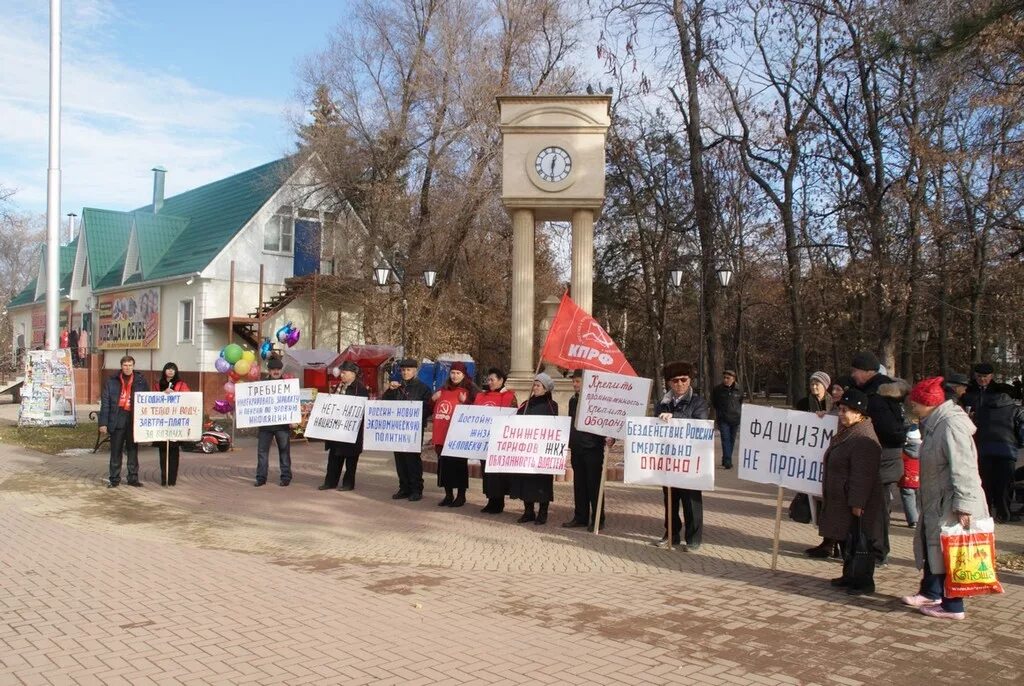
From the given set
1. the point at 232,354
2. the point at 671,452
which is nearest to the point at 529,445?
the point at 671,452

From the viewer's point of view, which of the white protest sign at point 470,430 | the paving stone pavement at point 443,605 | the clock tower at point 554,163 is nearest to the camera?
the paving stone pavement at point 443,605

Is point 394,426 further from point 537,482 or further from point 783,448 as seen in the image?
point 783,448

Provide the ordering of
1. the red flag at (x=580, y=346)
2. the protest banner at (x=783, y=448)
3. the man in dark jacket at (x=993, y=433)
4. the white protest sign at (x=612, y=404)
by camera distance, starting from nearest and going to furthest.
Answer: the protest banner at (x=783, y=448) < the white protest sign at (x=612, y=404) < the man in dark jacket at (x=993, y=433) < the red flag at (x=580, y=346)

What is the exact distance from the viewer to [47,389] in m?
20.3

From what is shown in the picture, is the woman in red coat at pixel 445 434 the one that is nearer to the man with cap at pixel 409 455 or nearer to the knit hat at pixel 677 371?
the man with cap at pixel 409 455

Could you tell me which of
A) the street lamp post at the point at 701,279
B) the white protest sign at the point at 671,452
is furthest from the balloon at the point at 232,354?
the white protest sign at the point at 671,452

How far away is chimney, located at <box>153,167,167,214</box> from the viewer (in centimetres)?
4188

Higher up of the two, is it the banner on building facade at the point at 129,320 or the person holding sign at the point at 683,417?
the banner on building facade at the point at 129,320

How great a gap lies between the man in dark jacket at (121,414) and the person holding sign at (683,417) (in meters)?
7.73

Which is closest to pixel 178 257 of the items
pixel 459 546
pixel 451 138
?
pixel 451 138

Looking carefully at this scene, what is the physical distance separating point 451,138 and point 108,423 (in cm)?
1916

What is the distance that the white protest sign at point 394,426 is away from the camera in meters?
10.9

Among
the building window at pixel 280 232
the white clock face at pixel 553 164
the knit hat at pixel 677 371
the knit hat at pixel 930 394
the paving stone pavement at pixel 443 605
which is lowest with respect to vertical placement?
the paving stone pavement at pixel 443 605

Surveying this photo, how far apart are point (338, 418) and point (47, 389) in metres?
12.7
